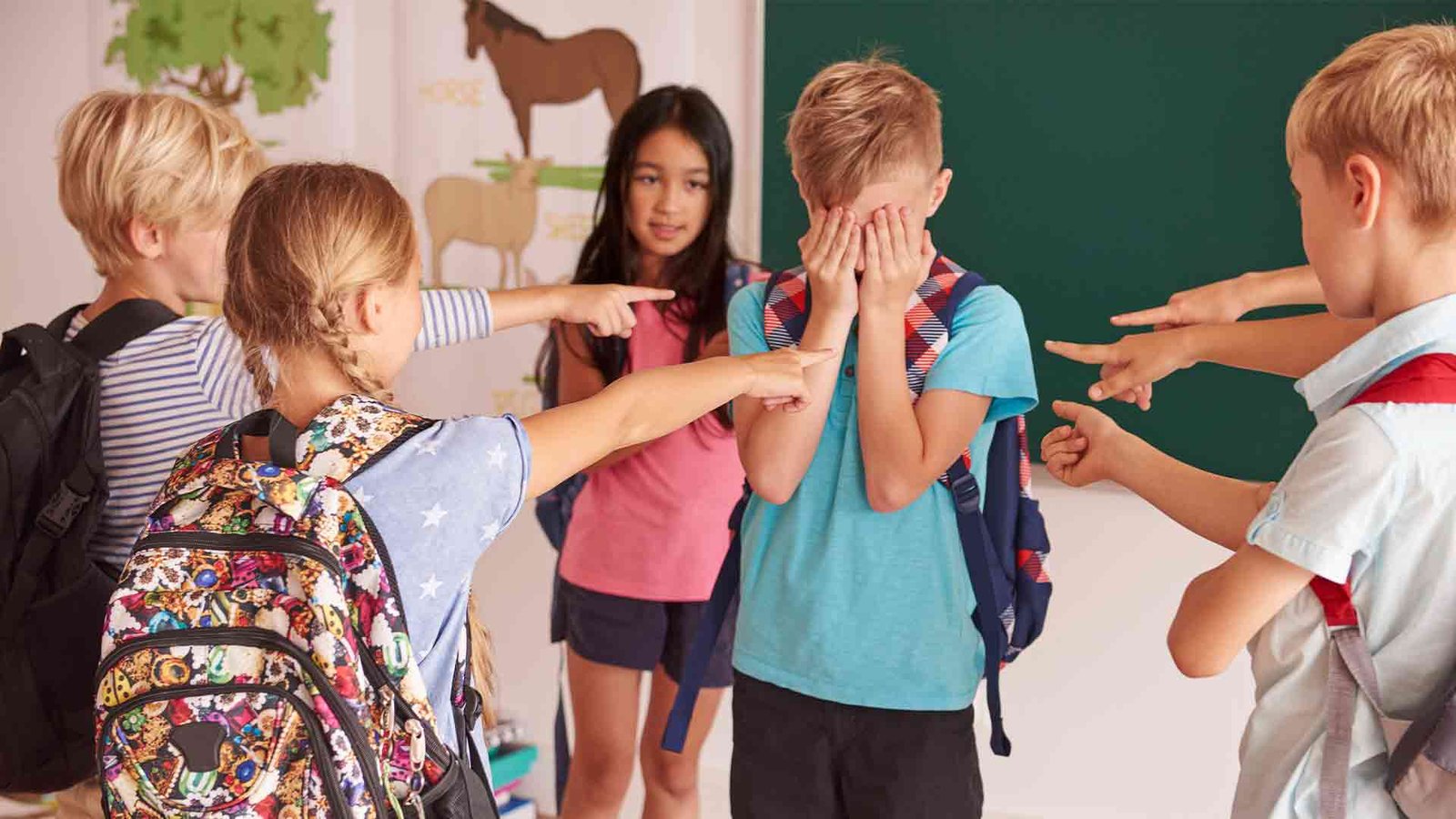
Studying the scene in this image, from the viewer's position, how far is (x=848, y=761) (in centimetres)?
163

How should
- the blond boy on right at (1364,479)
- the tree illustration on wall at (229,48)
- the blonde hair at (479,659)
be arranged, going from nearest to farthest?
the blond boy on right at (1364,479) → the blonde hair at (479,659) → the tree illustration on wall at (229,48)

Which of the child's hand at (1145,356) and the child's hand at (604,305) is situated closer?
the child's hand at (1145,356)

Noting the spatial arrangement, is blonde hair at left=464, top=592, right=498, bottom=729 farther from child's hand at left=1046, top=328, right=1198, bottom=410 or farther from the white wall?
the white wall

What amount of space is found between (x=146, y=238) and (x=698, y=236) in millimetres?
910

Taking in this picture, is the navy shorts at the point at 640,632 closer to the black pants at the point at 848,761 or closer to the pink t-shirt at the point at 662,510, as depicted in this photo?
the pink t-shirt at the point at 662,510

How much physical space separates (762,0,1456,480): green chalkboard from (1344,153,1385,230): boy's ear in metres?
1.39

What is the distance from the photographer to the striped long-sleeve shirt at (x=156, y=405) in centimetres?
159

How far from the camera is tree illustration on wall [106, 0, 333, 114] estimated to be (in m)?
3.34

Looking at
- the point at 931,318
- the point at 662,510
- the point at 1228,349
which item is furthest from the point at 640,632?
the point at 1228,349

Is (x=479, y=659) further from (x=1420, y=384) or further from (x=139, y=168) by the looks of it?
(x=1420, y=384)

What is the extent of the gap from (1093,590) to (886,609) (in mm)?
1284

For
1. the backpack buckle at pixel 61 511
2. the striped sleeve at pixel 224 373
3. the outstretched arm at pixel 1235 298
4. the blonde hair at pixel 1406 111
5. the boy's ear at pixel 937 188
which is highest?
the blonde hair at pixel 1406 111

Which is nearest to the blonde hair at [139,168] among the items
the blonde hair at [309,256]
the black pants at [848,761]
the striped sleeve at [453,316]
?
the striped sleeve at [453,316]

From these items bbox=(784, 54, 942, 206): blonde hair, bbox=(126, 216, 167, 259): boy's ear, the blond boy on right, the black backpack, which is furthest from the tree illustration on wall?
the blond boy on right
